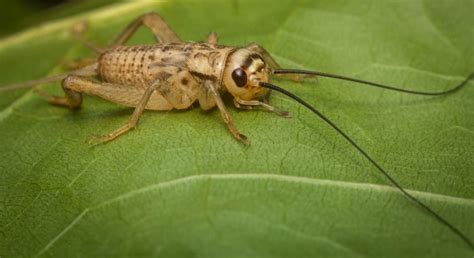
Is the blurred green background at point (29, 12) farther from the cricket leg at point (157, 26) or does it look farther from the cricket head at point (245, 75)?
the cricket head at point (245, 75)

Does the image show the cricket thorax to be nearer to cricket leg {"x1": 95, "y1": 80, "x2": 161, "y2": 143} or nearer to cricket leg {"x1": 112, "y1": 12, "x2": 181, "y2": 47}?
cricket leg {"x1": 95, "y1": 80, "x2": 161, "y2": 143}

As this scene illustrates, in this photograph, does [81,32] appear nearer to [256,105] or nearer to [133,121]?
[133,121]

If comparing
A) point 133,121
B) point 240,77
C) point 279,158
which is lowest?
point 279,158

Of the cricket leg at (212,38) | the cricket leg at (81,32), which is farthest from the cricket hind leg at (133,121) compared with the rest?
the cricket leg at (81,32)

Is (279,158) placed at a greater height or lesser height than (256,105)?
lesser

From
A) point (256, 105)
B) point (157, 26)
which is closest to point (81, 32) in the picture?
point (157, 26)

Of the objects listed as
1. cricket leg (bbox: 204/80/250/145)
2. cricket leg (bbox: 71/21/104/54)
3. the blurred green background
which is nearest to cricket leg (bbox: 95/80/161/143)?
cricket leg (bbox: 204/80/250/145)

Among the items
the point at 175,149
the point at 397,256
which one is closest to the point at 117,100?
the point at 175,149
